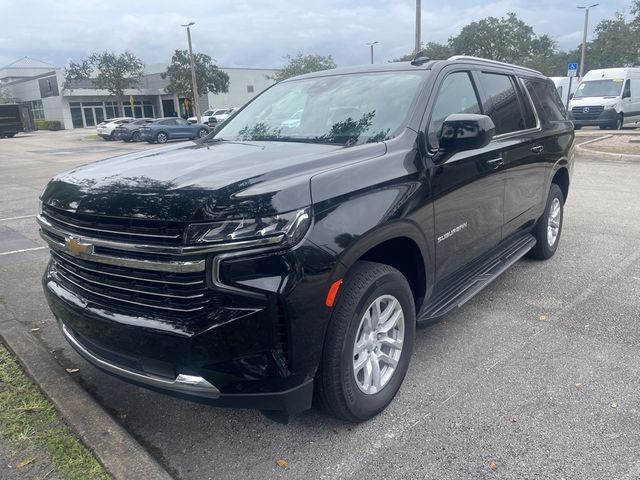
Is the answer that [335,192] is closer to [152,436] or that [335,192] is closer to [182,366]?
[182,366]

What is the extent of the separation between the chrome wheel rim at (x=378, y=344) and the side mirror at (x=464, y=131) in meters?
1.06

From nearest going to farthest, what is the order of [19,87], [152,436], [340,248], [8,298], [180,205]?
1. [180,205]
2. [340,248]
3. [152,436]
4. [8,298]
5. [19,87]

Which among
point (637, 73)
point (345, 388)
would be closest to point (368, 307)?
point (345, 388)

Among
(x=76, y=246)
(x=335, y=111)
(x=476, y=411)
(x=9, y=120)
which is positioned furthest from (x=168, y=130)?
(x=476, y=411)

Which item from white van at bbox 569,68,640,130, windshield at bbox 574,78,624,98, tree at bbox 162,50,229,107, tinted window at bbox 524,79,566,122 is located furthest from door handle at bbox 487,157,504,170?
tree at bbox 162,50,229,107

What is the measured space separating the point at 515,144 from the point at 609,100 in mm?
20232

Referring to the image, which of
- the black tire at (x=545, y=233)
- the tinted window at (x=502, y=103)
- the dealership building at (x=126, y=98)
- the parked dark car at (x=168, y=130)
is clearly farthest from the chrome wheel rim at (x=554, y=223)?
the dealership building at (x=126, y=98)

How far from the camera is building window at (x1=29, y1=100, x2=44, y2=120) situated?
64262 mm

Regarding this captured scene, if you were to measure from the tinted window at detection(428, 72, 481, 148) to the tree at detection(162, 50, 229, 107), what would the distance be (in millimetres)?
47393

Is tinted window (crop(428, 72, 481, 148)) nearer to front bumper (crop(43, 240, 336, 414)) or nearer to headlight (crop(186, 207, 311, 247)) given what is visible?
headlight (crop(186, 207, 311, 247))

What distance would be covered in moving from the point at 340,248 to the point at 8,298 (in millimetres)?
3844

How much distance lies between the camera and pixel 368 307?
2760 millimetres

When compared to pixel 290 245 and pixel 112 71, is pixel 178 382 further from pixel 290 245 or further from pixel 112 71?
pixel 112 71

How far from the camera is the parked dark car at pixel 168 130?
3038 cm
